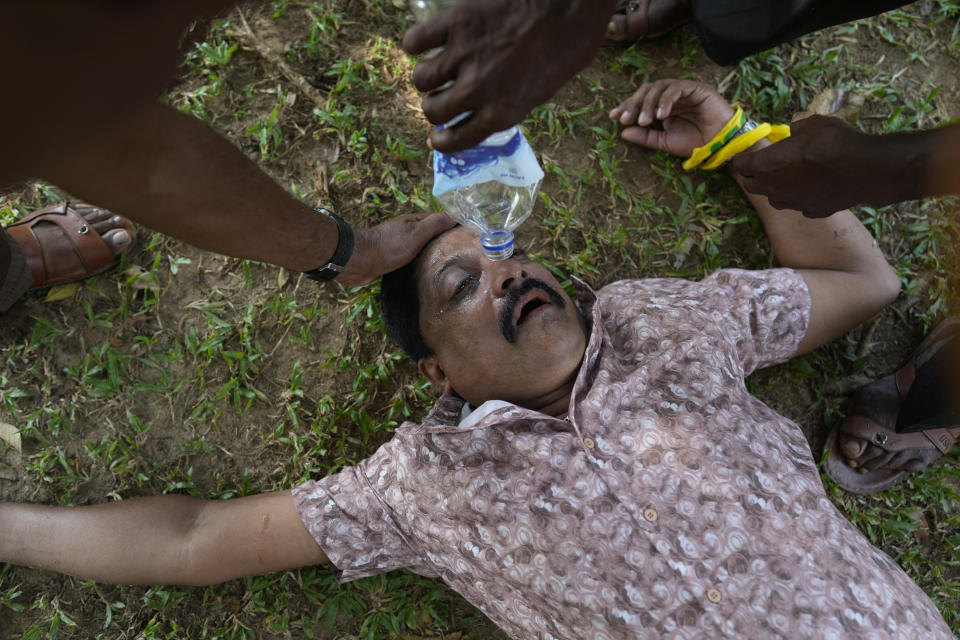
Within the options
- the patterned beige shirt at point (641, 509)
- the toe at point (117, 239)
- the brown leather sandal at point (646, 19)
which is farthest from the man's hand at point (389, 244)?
the brown leather sandal at point (646, 19)

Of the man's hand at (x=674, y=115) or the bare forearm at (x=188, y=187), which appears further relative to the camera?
the man's hand at (x=674, y=115)

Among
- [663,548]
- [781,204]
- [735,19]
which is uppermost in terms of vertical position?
[735,19]

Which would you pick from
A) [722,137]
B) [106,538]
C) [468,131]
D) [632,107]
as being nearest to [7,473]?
[106,538]

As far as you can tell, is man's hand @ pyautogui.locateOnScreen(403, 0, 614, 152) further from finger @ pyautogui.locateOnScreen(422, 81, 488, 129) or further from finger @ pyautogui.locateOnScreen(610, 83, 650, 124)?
finger @ pyautogui.locateOnScreen(610, 83, 650, 124)

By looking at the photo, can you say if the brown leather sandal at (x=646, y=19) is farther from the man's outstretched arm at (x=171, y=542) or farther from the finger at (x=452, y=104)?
the man's outstretched arm at (x=171, y=542)

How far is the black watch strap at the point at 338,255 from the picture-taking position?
8.88 ft

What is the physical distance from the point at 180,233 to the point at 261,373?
5.30 ft

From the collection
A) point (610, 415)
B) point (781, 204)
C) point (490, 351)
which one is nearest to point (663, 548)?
point (610, 415)

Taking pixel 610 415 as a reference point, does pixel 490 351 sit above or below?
above

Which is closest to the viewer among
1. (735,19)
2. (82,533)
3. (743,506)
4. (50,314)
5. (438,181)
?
(438,181)

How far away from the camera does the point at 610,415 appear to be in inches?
110

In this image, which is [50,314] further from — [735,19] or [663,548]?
[735,19]

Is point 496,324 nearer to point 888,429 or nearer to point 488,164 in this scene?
point 488,164

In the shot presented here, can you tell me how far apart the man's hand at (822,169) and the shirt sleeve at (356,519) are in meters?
2.08
